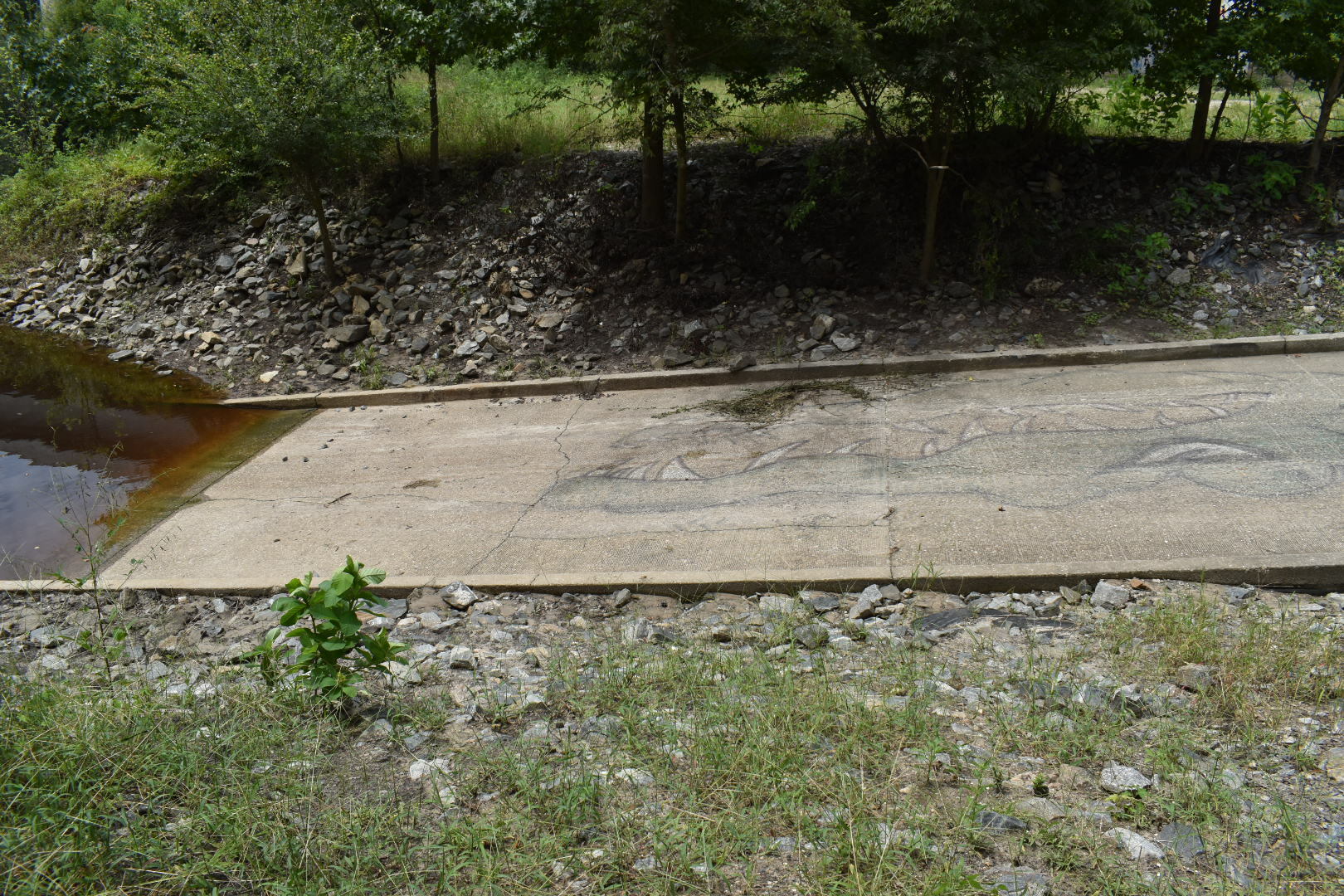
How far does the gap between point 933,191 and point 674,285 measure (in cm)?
285

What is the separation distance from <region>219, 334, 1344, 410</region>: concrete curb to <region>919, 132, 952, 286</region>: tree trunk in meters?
1.54

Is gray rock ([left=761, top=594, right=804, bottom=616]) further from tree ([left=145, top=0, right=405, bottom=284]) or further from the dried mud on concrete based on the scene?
tree ([left=145, top=0, right=405, bottom=284])

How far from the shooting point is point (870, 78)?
29.5ft

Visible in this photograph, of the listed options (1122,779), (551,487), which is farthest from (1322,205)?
(1122,779)

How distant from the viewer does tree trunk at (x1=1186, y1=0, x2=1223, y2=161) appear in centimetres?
970

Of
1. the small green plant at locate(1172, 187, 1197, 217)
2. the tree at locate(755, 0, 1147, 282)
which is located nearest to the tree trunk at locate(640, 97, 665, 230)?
the tree at locate(755, 0, 1147, 282)

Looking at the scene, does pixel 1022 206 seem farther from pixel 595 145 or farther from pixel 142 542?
pixel 142 542

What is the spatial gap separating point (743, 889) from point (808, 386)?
6.03m

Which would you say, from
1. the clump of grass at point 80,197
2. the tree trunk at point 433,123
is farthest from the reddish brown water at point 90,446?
the tree trunk at point 433,123

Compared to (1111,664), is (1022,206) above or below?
above

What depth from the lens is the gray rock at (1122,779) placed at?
3260 mm

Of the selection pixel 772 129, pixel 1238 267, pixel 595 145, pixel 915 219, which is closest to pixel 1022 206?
pixel 915 219

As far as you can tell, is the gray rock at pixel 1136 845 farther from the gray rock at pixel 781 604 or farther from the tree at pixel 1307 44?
the tree at pixel 1307 44

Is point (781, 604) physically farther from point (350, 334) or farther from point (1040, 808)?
point (350, 334)
